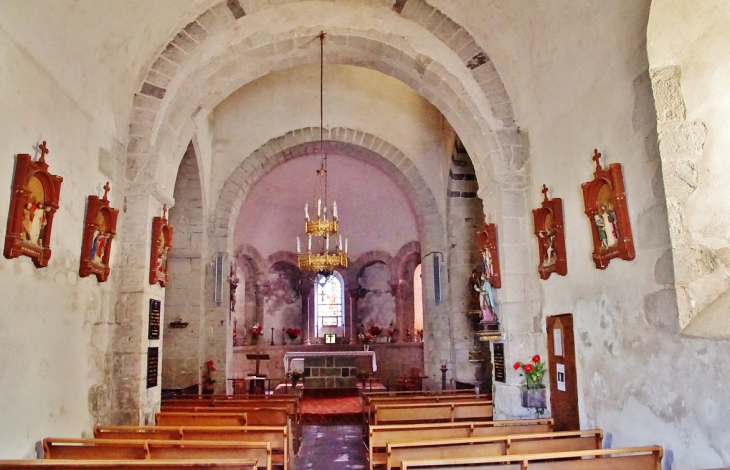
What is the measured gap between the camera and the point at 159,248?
7.10 meters

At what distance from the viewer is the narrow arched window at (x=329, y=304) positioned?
56.9ft

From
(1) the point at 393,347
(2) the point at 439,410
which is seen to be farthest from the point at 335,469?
(1) the point at 393,347

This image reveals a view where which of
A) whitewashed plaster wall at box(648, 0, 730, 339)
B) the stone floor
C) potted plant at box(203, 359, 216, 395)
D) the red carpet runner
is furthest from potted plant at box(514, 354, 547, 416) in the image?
potted plant at box(203, 359, 216, 395)

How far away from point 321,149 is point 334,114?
30.9 inches

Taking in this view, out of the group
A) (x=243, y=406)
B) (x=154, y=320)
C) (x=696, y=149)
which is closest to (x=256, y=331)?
(x=243, y=406)

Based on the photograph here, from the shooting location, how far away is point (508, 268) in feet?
23.7

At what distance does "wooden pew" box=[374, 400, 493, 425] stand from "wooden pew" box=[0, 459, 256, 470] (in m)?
3.07

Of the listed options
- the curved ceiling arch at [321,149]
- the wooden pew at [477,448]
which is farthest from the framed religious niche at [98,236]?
the curved ceiling arch at [321,149]

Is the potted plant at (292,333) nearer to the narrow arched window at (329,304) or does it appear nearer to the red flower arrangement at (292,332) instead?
the red flower arrangement at (292,332)

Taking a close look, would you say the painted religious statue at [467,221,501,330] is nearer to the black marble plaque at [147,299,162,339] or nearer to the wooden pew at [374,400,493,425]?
the wooden pew at [374,400,493,425]

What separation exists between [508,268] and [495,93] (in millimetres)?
2290

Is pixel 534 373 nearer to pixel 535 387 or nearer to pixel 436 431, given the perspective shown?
pixel 535 387

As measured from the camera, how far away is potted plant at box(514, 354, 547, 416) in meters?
6.65

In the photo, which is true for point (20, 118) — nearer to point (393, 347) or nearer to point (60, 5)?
point (60, 5)
